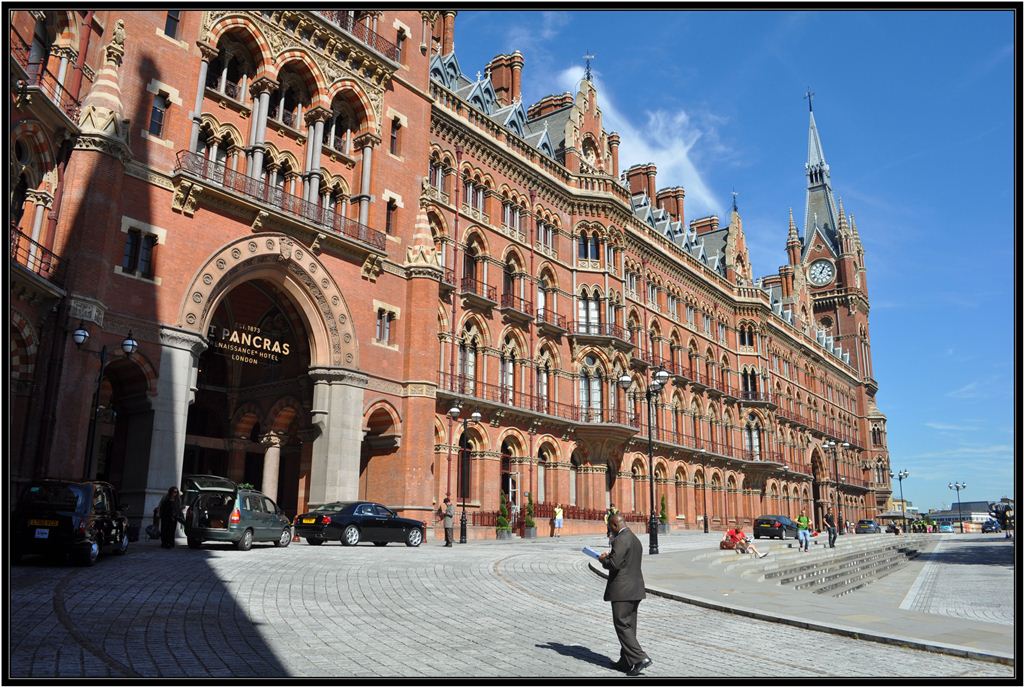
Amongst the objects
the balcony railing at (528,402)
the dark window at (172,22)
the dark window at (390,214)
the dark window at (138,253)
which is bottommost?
the balcony railing at (528,402)

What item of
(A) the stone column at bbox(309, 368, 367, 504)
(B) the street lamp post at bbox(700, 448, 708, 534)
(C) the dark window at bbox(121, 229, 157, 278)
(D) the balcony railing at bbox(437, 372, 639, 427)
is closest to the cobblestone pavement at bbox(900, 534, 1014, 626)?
(D) the balcony railing at bbox(437, 372, 639, 427)

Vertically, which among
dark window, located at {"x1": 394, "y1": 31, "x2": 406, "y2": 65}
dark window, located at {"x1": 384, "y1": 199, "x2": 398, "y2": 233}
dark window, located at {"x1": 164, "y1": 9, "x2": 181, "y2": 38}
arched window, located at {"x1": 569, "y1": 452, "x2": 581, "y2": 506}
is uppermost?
dark window, located at {"x1": 394, "y1": 31, "x2": 406, "y2": 65}

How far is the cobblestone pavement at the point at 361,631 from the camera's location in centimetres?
748

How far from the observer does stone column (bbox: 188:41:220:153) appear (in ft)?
80.0

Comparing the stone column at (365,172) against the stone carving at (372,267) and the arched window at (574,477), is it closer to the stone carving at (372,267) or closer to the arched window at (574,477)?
the stone carving at (372,267)

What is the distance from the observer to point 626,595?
312 inches

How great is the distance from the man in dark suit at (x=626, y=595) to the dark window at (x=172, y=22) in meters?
23.4

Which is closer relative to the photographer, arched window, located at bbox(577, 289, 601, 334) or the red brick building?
the red brick building

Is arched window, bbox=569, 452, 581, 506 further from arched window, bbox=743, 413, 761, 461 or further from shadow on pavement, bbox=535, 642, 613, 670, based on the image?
shadow on pavement, bbox=535, 642, 613, 670

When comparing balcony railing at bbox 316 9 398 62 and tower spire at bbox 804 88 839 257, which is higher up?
tower spire at bbox 804 88 839 257

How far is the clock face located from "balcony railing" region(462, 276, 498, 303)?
75.0 meters

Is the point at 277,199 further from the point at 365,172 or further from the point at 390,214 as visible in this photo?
the point at 390,214

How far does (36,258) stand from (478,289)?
20365mm

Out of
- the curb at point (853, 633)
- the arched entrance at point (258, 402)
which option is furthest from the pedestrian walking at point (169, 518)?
the curb at point (853, 633)
